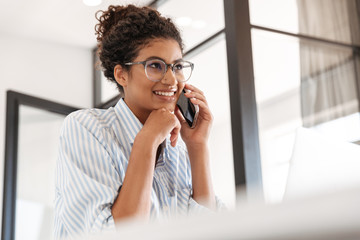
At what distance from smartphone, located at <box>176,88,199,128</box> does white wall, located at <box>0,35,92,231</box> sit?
3086 millimetres

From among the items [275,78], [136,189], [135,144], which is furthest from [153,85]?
[275,78]

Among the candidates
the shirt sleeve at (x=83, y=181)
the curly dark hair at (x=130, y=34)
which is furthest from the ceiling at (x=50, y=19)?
the shirt sleeve at (x=83, y=181)

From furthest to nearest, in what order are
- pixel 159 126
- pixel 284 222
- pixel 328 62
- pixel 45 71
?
pixel 45 71 < pixel 328 62 < pixel 159 126 < pixel 284 222

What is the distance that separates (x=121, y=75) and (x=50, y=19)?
126 inches

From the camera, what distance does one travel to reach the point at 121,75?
1.46 metres

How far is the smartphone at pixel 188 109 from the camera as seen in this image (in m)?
1.47

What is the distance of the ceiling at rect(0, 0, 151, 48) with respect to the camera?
4.13 m

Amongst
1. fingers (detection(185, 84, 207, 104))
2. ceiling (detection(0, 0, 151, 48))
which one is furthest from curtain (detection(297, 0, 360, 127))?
ceiling (detection(0, 0, 151, 48))

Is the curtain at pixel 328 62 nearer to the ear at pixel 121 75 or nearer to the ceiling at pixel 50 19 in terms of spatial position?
the ear at pixel 121 75

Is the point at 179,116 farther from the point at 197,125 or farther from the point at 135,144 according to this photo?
the point at 135,144

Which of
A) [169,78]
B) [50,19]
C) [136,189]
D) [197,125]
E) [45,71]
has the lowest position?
[136,189]

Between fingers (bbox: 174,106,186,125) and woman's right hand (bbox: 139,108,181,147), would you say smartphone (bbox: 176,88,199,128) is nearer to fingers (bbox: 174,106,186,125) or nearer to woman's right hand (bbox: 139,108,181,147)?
fingers (bbox: 174,106,186,125)

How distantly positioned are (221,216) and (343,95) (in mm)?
2604

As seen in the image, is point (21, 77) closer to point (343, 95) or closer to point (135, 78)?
point (343, 95)
